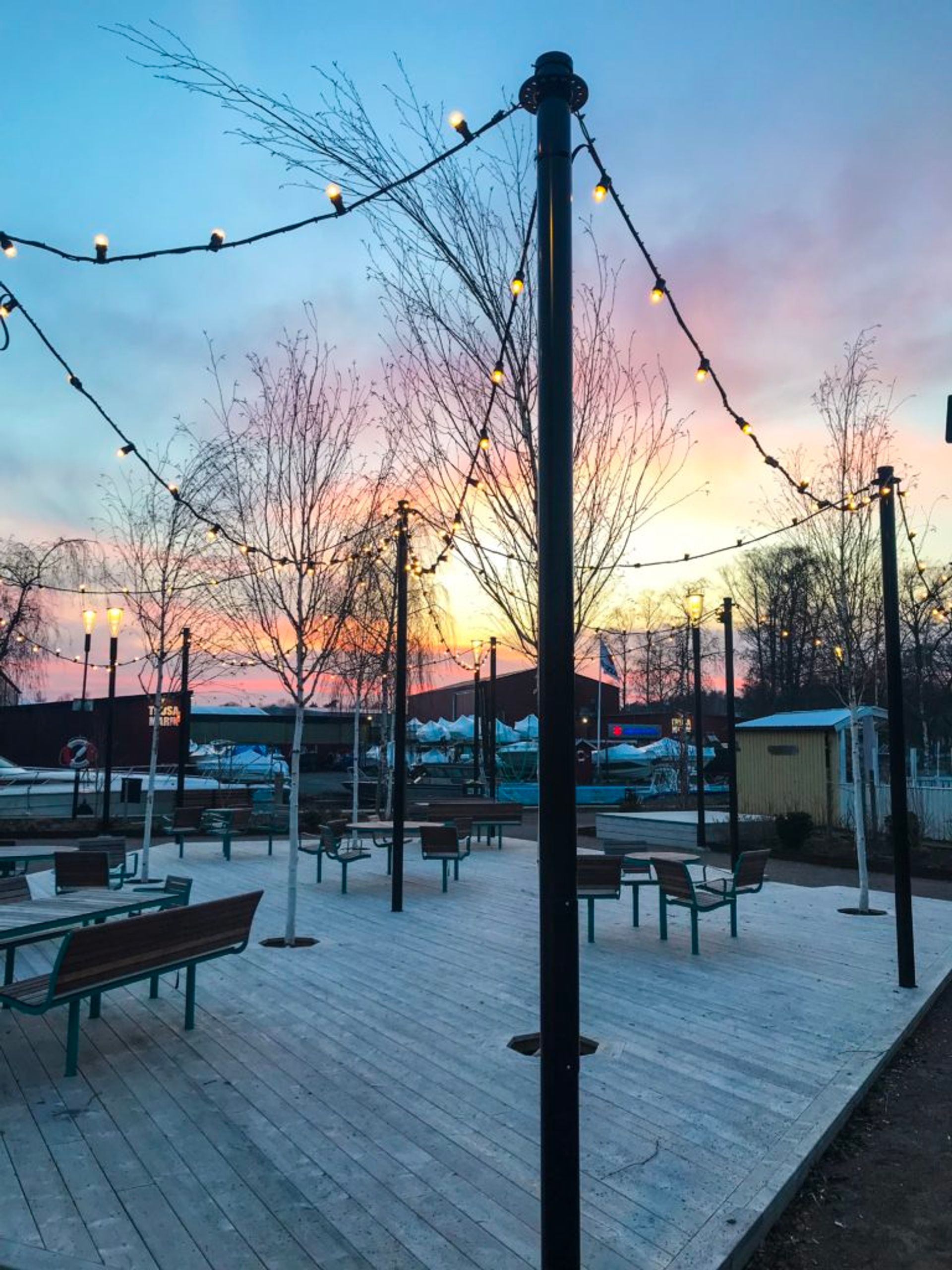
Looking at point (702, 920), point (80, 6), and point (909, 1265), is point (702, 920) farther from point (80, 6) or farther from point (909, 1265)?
point (80, 6)

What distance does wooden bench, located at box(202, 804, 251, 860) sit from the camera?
13523mm

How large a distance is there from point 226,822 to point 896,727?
10655 mm

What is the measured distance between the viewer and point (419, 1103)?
4.16m

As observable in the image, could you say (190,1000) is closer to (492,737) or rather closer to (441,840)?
(441,840)

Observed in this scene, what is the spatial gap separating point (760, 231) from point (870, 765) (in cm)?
1537

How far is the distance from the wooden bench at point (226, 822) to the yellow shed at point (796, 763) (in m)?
12.1

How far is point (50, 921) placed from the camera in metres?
5.21

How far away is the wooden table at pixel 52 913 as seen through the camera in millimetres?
5117

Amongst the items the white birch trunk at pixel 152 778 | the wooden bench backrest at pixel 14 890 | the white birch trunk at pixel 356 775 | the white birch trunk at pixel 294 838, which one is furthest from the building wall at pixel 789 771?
the wooden bench backrest at pixel 14 890

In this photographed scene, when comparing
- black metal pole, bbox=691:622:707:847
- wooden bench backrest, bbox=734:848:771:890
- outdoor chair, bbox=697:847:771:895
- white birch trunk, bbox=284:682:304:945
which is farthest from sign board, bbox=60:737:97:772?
wooden bench backrest, bbox=734:848:771:890

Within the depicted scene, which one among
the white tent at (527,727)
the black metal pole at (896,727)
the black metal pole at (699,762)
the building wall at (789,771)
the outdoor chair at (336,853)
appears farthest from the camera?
the white tent at (527,727)

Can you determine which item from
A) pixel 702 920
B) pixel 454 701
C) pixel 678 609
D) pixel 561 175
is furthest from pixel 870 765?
pixel 454 701

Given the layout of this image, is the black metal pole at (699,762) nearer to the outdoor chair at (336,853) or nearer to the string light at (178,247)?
the outdoor chair at (336,853)

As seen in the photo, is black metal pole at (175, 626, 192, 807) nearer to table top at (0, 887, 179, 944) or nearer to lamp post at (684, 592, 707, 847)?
table top at (0, 887, 179, 944)
